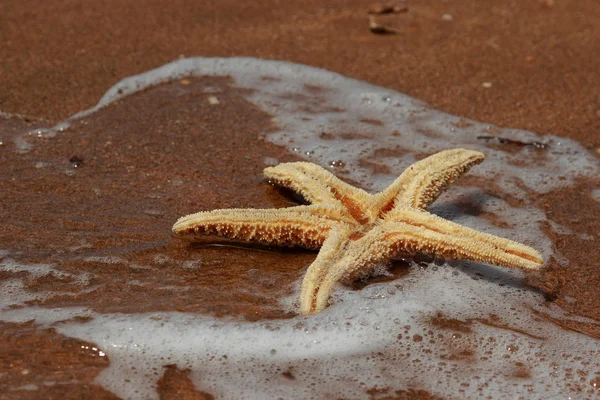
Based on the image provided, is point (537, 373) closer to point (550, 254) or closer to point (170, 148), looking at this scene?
point (550, 254)

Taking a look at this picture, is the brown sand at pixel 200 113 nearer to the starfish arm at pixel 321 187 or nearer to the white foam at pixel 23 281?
the white foam at pixel 23 281

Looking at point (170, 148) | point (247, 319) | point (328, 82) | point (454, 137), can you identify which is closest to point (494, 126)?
Answer: point (454, 137)

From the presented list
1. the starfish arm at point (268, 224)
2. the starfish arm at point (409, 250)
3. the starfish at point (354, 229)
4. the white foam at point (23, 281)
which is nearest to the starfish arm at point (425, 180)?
the starfish at point (354, 229)

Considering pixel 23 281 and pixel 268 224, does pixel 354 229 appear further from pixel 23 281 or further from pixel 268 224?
pixel 23 281

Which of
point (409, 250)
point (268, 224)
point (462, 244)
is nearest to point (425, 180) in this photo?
point (409, 250)

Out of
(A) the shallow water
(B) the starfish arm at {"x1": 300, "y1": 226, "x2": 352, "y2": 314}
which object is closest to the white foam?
(A) the shallow water

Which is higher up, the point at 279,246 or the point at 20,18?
the point at 20,18

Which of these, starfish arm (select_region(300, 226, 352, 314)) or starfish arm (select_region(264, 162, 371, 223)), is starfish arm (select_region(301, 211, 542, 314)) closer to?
starfish arm (select_region(300, 226, 352, 314))
